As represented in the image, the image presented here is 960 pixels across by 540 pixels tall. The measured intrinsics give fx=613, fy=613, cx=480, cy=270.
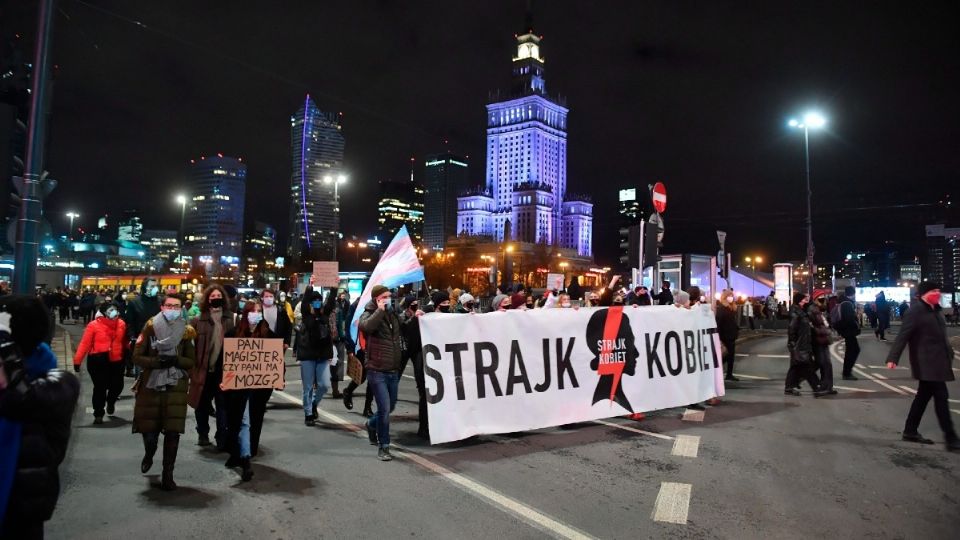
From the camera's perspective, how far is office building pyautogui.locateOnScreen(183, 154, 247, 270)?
175125 mm

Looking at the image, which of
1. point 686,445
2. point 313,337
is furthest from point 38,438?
point 686,445

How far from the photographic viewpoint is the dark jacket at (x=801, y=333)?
35.3ft

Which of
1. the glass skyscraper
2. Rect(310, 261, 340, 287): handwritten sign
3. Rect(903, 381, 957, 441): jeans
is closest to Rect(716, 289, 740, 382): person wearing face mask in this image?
Rect(903, 381, 957, 441): jeans

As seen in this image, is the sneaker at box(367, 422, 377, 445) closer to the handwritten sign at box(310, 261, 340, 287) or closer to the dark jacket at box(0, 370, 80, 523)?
the dark jacket at box(0, 370, 80, 523)

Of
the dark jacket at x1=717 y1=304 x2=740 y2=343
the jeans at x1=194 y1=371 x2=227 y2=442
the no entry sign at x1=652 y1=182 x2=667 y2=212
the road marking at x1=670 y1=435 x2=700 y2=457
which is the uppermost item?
the no entry sign at x1=652 y1=182 x2=667 y2=212

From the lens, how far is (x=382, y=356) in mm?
6715

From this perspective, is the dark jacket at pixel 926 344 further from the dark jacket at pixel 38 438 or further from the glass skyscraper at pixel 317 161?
the glass skyscraper at pixel 317 161

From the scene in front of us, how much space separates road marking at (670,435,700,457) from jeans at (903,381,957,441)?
2.55 m

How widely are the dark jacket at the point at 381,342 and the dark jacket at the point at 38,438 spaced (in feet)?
12.9

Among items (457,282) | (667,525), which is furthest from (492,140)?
(667,525)

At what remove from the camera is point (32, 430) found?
2.72 meters

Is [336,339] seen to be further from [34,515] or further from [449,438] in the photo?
[34,515]

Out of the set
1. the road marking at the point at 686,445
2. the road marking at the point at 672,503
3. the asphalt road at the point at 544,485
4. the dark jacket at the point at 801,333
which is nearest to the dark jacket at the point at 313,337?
the asphalt road at the point at 544,485

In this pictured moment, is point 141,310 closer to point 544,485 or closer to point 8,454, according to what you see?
point 544,485
